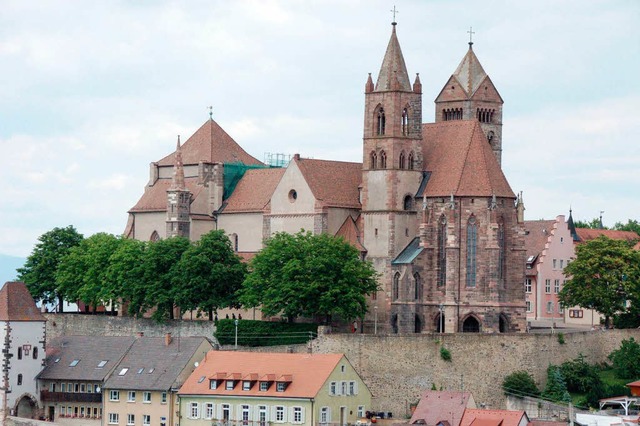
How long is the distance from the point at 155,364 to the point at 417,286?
20729 millimetres

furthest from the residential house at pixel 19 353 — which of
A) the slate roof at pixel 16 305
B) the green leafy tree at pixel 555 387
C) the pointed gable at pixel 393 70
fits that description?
the green leafy tree at pixel 555 387

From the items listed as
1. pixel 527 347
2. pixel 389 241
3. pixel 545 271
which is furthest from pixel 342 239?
pixel 545 271

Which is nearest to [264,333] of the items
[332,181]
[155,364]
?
[155,364]

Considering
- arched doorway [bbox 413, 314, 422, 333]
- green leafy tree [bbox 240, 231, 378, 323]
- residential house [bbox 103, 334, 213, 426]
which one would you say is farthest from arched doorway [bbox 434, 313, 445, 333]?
residential house [bbox 103, 334, 213, 426]

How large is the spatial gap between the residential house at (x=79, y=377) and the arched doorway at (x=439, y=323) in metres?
20.5

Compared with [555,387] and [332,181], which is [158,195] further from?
[555,387]

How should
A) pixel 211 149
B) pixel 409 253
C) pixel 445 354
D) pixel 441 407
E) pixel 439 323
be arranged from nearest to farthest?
pixel 441 407, pixel 445 354, pixel 439 323, pixel 409 253, pixel 211 149

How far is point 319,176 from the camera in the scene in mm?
145125

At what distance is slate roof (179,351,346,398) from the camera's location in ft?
393

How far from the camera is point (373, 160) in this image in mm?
142250

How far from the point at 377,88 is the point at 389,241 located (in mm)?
10784

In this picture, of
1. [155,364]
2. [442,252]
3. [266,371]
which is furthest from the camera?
[442,252]

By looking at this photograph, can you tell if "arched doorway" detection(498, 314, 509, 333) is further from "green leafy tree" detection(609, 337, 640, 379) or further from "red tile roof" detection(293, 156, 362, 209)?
"red tile roof" detection(293, 156, 362, 209)

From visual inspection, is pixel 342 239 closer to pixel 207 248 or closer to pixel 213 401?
pixel 207 248
